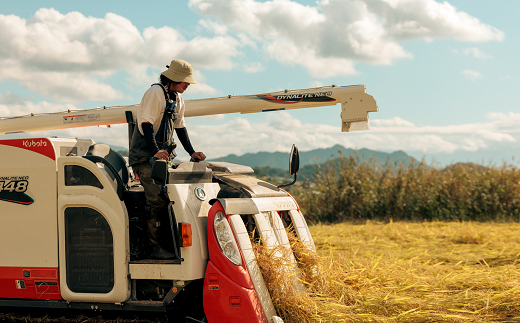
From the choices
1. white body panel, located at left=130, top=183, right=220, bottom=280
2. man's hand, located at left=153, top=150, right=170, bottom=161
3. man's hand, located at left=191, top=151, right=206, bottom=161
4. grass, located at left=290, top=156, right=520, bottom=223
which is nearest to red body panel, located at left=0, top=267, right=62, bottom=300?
white body panel, located at left=130, top=183, right=220, bottom=280

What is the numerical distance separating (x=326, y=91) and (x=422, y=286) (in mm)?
2440

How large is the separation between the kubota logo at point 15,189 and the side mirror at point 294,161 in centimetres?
257

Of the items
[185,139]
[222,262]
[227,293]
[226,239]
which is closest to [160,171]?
[226,239]

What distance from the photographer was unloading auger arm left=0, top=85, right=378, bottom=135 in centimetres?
528

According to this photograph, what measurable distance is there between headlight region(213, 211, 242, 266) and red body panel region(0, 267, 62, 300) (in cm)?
163

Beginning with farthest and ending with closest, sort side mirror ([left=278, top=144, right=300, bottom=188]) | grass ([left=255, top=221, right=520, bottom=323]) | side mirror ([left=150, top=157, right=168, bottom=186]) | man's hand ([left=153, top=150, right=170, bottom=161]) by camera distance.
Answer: side mirror ([left=278, top=144, right=300, bottom=188]) → man's hand ([left=153, top=150, right=170, bottom=161]) → grass ([left=255, top=221, right=520, bottom=323]) → side mirror ([left=150, top=157, right=168, bottom=186])

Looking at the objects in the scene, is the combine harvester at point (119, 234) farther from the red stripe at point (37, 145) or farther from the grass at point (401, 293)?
the grass at point (401, 293)

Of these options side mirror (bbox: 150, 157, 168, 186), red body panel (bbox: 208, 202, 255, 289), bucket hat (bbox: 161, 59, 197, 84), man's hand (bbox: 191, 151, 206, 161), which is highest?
bucket hat (bbox: 161, 59, 197, 84)

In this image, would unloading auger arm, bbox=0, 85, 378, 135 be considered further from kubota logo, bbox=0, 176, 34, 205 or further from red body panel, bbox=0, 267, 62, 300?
red body panel, bbox=0, 267, 62, 300

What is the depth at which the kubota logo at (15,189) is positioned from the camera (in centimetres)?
433

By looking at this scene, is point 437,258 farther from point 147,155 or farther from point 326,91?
point 147,155

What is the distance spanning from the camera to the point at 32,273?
4289 millimetres

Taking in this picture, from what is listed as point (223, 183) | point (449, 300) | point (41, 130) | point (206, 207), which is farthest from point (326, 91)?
point (41, 130)

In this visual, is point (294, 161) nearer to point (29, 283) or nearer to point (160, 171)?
point (160, 171)
